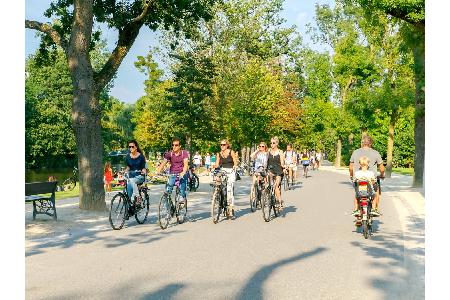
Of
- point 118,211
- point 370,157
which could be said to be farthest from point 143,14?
point 370,157

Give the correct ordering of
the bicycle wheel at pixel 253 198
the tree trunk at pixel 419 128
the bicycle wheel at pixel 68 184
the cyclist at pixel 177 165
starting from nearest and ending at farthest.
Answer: the cyclist at pixel 177 165, the bicycle wheel at pixel 253 198, the tree trunk at pixel 419 128, the bicycle wheel at pixel 68 184

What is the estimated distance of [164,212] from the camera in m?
12.4

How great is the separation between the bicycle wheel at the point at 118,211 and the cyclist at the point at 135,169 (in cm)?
34

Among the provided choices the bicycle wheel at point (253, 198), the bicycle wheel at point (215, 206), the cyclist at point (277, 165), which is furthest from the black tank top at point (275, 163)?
the bicycle wheel at point (215, 206)

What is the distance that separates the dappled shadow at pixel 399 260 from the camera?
21.5 feet

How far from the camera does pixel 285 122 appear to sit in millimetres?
53094

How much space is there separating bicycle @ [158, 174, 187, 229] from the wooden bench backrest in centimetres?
268

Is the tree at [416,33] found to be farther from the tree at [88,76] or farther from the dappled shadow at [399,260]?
the dappled shadow at [399,260]

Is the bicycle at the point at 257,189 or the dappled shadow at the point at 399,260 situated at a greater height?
the bicycle at the point at 257,189

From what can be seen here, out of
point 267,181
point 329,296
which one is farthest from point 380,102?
point 329,296

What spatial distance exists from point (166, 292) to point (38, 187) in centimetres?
740

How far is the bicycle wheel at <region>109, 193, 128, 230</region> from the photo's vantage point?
38.9 ft
